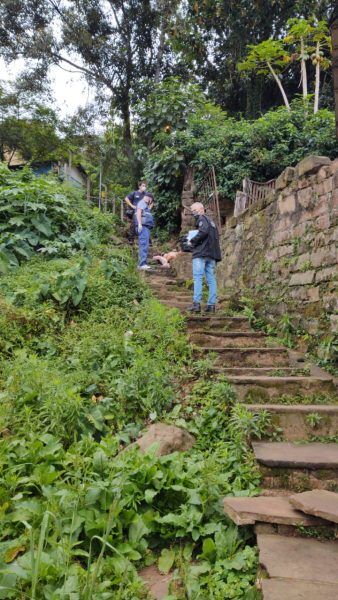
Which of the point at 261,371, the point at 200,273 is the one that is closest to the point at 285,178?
the point at 200,273

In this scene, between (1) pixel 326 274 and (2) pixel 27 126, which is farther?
(2) pixel 27 126

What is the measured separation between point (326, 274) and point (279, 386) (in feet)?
4.56

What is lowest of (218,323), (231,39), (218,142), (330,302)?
(218,323)

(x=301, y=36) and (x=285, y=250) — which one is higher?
(x=301, y=36)

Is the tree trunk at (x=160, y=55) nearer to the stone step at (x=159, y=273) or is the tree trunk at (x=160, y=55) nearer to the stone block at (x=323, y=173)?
the stone step at (x=159, y=273)

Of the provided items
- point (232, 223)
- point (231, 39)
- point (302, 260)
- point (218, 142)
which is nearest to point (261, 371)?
point (302, 260)

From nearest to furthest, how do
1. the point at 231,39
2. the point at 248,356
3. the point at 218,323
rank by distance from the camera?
the point at 248,356 < the point at 218,323 < the point at 231,39

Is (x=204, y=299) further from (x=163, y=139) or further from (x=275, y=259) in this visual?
(x=163, y=139)

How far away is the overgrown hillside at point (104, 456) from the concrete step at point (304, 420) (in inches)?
11.2

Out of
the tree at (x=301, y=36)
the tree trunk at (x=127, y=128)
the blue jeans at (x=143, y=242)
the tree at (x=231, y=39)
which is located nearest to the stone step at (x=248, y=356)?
the blue jeans at (x=143, y=242)

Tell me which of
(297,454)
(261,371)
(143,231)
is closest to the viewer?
(297,454)

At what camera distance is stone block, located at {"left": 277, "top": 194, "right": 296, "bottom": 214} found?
16.7 ft

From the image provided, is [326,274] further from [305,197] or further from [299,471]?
[299,471]

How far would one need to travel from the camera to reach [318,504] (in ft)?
7.41
